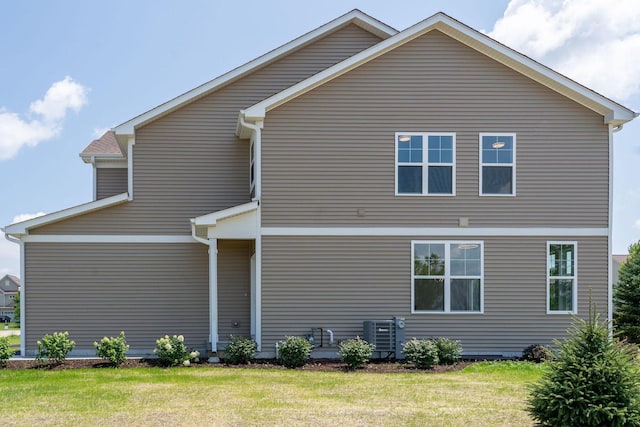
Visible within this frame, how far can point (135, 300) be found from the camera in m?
15.8

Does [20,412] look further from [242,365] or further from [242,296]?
[242,296]

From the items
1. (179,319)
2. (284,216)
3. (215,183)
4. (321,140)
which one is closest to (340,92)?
(321,140)

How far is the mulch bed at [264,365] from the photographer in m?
12.9

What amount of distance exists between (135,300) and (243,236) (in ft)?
12.2

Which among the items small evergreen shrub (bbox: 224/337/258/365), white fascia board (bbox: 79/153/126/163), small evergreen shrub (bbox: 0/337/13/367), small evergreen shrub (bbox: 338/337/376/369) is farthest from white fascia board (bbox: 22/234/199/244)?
small evergreen shrub (bbox: 338/337/376/369)

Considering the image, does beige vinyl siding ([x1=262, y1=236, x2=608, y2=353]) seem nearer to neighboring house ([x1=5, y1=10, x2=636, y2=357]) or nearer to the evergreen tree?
neighboring house ([x1=5, y1=10, x2=636, y2=357])

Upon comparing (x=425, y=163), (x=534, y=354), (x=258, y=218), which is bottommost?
(x=534, y=354)

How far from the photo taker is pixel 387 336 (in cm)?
1398

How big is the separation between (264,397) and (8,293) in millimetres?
84221

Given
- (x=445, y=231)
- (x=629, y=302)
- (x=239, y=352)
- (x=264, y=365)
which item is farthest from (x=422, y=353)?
(x=629, y=302)

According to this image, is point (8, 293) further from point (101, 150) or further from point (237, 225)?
point (237, 225)

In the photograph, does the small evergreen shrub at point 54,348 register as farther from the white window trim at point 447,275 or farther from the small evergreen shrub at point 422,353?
the white window trim at point 447,275

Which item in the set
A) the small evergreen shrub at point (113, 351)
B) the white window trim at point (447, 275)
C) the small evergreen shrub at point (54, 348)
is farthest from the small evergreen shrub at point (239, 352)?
the white window trim at point (447, 275)

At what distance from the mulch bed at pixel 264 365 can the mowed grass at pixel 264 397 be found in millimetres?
436
